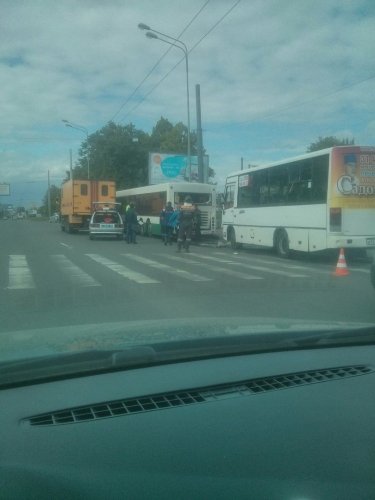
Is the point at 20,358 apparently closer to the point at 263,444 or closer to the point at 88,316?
the point at 263,444

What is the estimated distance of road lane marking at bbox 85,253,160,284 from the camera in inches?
497

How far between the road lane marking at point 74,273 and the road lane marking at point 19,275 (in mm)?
817

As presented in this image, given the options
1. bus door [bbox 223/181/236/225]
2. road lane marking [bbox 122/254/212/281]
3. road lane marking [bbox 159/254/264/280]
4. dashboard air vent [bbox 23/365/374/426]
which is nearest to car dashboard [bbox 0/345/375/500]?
dashboard air vent [bbox 23/365/374/426]

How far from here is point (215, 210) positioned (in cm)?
3138

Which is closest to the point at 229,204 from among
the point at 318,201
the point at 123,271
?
the point at 318,201

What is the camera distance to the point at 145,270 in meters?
14.7

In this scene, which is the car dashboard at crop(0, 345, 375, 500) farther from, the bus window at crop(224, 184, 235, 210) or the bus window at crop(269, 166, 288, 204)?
the bus window at crop(224, 184, 235, 210)

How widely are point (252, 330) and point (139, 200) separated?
34.2 meters

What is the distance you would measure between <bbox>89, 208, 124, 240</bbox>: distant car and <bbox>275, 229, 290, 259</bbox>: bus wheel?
1245cm

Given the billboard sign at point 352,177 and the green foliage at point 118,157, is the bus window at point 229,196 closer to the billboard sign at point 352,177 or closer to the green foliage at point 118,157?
the billboard sign at point 352,177

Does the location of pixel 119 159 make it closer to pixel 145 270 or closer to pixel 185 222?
pixel 185 222

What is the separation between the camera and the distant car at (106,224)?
99.7 feet

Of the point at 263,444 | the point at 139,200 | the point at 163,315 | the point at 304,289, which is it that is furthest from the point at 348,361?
the point at 139,200

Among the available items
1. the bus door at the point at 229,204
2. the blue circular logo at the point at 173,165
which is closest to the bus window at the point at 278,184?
the bus door at the point at 229,204
